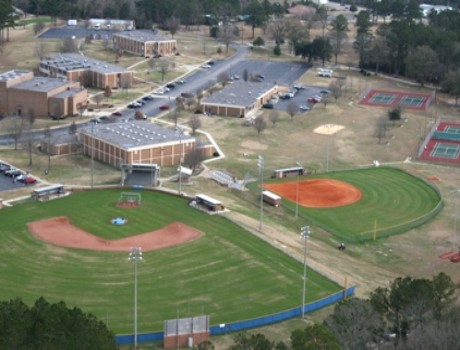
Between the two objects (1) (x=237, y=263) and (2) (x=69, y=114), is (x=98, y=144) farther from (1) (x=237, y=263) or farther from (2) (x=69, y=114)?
(1) (x=237, y=263)

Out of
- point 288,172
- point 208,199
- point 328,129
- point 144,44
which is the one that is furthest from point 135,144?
point 144,44

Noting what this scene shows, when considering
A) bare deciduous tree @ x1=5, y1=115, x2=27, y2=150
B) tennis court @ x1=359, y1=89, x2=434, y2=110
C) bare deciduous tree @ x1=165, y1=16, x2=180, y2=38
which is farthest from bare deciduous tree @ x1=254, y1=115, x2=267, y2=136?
bare deciduous tree @ x1=165, y1=16, x2=180, y2=38

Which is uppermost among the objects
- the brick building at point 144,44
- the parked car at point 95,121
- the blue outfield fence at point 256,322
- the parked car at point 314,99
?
the brick building at point 144,44

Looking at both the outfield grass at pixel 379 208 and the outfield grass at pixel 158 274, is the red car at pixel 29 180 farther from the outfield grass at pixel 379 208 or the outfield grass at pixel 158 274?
the outfield grass at pixel 379 208

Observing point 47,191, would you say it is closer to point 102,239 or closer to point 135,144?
point 102,239

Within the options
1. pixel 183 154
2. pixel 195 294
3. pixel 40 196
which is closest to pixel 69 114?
pixel 183 154

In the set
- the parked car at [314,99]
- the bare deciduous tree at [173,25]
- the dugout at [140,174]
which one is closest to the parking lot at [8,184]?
the dugout at [140,174]

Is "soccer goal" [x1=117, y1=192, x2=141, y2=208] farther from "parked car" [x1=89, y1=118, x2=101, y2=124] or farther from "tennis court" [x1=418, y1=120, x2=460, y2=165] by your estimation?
"tennis court" [x1=418, y1=120, x2=460, y2=165]
